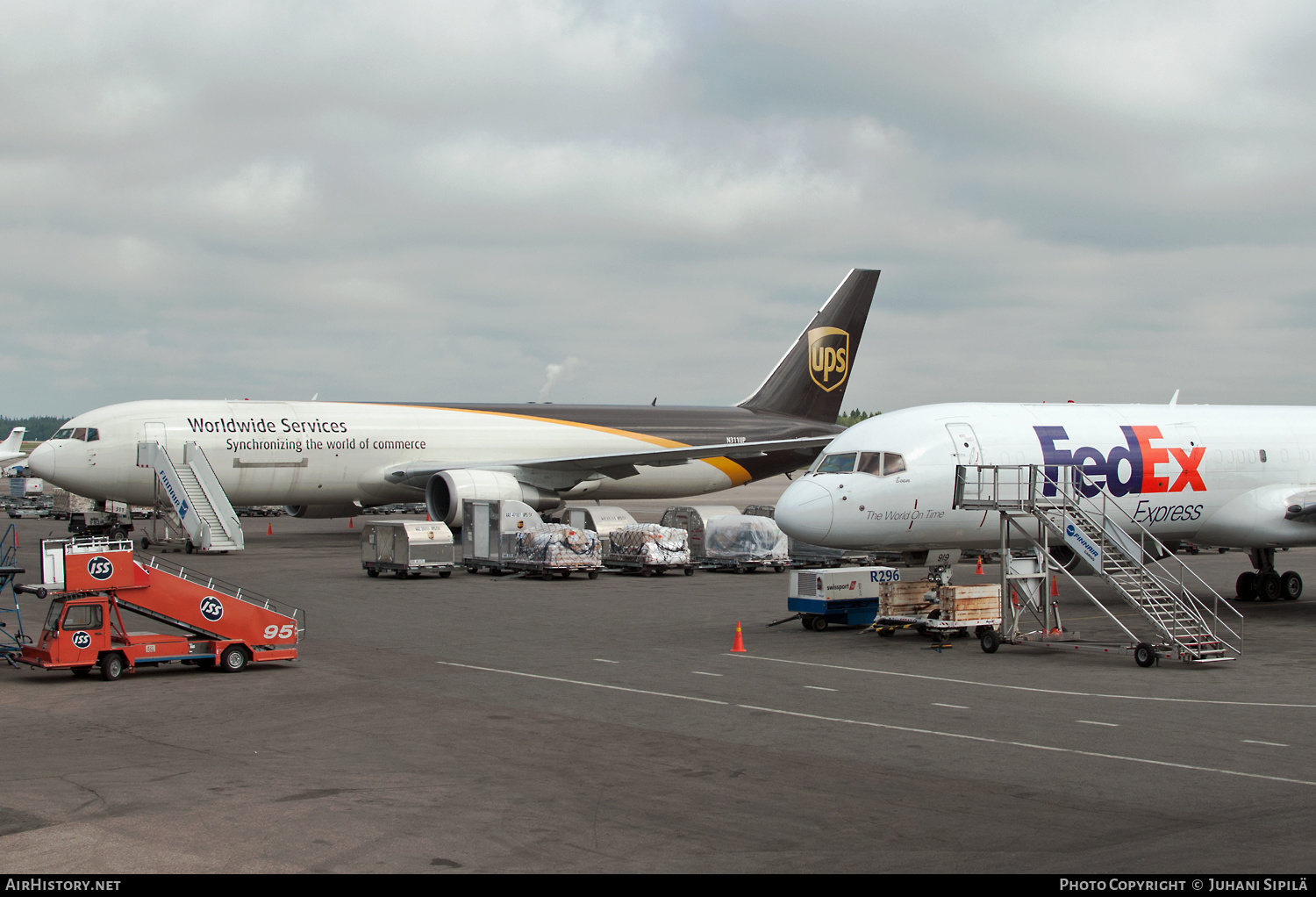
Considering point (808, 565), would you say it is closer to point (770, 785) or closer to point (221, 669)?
point (221, 669)

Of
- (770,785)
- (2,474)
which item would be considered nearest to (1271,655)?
(770,785)

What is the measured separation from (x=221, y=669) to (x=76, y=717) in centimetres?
367

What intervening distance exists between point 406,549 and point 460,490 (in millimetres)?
6925

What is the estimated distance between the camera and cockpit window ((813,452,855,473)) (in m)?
22.4

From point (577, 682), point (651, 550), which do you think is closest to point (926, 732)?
point (577, 682)

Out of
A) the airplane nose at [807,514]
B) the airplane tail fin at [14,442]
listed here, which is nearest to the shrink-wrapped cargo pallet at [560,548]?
the airplane nose at [807,514]

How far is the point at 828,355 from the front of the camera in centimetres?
5366

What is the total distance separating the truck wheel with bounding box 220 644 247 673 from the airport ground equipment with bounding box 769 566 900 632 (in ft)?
33.1

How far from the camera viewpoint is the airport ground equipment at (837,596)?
23.0 m

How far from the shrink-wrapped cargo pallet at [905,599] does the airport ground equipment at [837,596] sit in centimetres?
44

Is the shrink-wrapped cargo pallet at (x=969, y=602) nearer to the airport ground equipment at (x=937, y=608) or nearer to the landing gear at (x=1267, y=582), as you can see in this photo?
the airport ground equipment at (x=937, y=608)

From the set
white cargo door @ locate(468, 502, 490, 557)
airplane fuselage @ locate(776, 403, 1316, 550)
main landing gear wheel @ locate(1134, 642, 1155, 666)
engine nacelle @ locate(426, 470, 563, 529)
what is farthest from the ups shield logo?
main landing gear wheel @ locate(1134, 642, 1155, 666)

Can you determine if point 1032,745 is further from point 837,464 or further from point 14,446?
point 14,446

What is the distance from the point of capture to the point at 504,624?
76.9 feet
